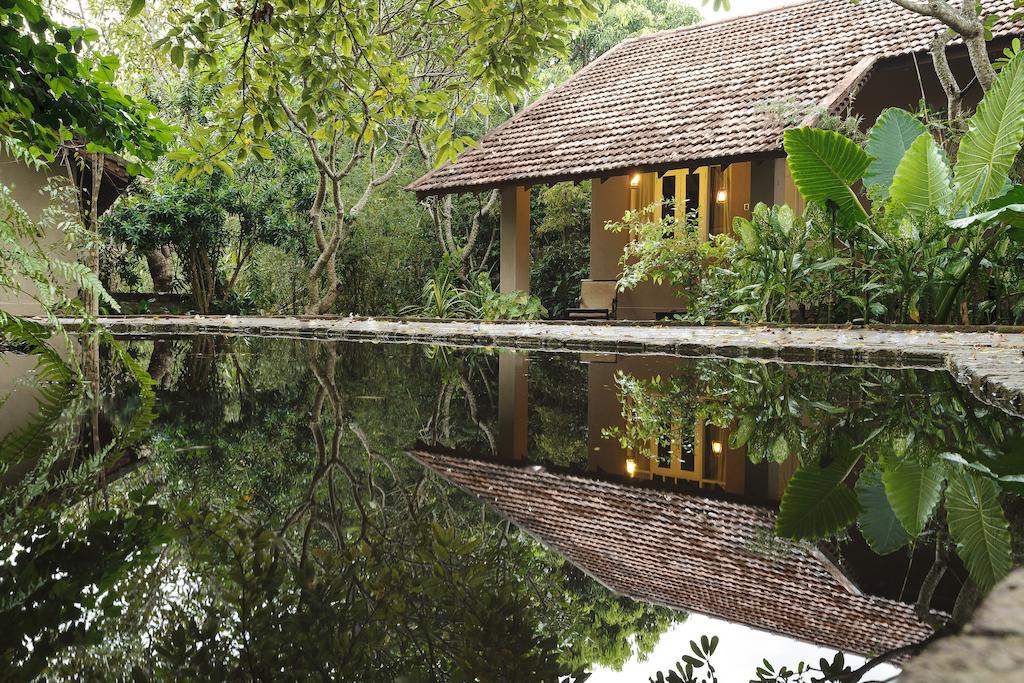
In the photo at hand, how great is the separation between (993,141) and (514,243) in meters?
8.58

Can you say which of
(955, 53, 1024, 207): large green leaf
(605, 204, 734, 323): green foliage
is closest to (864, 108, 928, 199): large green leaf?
(955, 53, 1024, 207): large green leaf

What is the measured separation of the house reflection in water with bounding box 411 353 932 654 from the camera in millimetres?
1510

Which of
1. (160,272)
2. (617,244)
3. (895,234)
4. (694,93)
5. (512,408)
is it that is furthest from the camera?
(160,272)

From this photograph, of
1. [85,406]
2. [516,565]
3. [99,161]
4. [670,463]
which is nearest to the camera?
[516,565]

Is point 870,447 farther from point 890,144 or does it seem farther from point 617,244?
point 617,244

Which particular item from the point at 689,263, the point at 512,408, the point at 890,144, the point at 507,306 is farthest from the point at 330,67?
the point at 507,306

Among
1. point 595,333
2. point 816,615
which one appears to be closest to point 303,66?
point 816,615

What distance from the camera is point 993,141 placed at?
7.78 metres

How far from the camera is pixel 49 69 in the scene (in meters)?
2.97

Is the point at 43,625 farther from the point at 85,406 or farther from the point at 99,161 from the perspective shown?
the point at 99,161

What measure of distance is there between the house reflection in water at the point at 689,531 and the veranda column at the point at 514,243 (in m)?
11.4

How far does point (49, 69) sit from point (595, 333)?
24.2 ft

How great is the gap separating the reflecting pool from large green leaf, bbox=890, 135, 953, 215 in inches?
185

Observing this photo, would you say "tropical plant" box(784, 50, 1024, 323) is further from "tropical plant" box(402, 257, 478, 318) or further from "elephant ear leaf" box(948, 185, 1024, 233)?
"tropical plant" box(402, 257, 478, 318)
